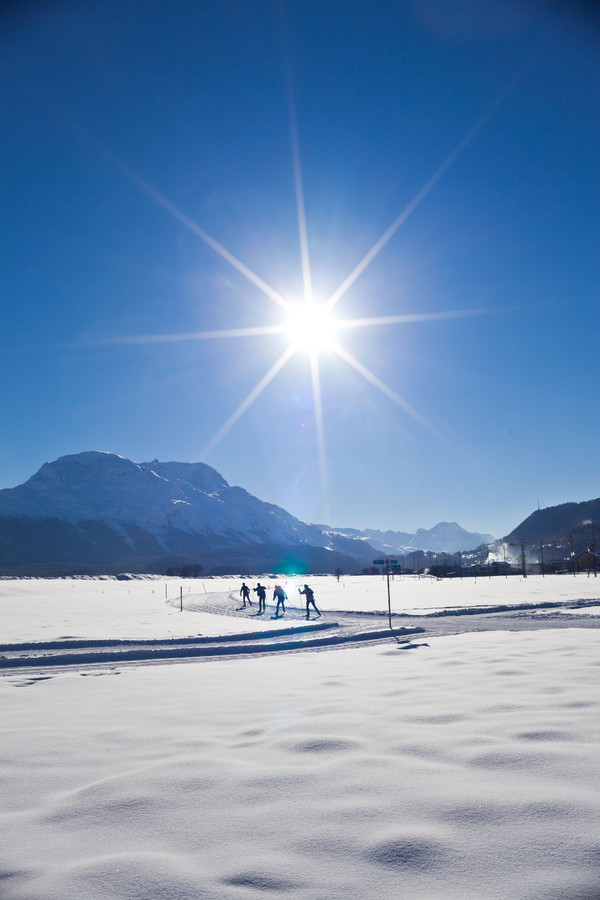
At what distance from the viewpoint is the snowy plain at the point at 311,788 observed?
2986mm

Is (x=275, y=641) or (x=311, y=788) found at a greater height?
(x=311, y=788)

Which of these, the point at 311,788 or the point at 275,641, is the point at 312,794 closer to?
the point at 311,788

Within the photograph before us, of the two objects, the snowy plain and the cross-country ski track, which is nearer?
the snowy plain

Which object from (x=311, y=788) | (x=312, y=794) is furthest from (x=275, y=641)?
(x=312, y=794)

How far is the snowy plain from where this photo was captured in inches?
118

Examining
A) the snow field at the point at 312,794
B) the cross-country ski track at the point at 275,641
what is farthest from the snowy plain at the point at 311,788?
the cross-country ski track at the point at 275,641

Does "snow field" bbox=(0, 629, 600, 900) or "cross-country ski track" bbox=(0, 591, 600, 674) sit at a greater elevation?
"snow field" bbox=(0, 629, 600, 900)

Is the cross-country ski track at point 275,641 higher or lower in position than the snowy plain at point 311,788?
lower

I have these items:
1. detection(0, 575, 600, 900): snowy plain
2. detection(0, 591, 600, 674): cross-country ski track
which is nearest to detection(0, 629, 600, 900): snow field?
detection(0, 575, 600, 900): snowy plain

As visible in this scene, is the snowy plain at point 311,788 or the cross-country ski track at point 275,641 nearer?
the snowy plain at point 311,788

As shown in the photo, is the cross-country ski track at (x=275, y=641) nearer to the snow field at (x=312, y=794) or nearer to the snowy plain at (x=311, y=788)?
the snowy plain at (x=311, y=788)

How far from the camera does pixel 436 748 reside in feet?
16.4

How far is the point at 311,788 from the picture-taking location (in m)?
4.19

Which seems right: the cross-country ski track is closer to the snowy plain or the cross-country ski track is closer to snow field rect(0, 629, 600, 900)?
the snowy plain
